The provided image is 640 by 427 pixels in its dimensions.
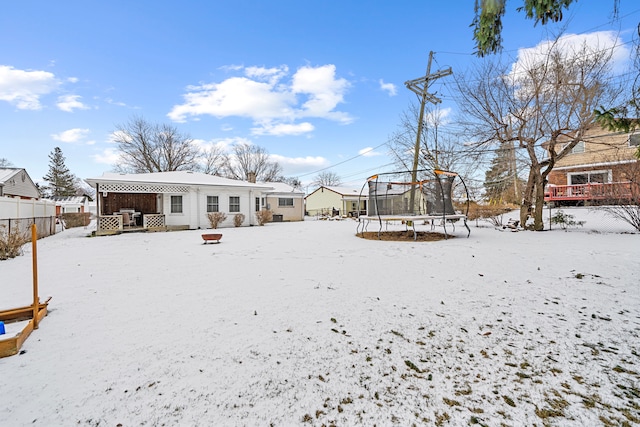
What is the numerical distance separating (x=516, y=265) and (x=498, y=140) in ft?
23.4

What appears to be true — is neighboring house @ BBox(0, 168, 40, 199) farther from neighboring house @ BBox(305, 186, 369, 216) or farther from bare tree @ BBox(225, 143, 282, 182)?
neighboring house @ BBox(305, 186, 369, 216)

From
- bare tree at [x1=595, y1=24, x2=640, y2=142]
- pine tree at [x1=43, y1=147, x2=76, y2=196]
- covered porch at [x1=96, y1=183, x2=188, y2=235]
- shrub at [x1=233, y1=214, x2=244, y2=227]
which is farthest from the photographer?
pine tree at [x1=43, y1=147, x2=76, y2=196]

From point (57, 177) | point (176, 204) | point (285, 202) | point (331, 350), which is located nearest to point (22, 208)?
point (176, 204)

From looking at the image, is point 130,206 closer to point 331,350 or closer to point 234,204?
point 234,204

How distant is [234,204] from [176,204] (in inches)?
127

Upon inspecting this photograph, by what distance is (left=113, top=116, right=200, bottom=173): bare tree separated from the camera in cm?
2803

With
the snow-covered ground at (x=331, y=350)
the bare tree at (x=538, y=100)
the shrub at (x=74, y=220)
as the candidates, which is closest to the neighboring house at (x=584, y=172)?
the bare tree at (x=538, y=100)

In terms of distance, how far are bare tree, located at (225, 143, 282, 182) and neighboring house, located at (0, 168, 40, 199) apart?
20964 mm

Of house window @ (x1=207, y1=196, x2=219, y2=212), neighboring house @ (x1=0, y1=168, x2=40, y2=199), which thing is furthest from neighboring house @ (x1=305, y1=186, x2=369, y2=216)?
neighboring house @ (x1=0, y1=168, x2=40, y2=199)

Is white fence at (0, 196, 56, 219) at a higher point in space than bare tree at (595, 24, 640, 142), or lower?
lower

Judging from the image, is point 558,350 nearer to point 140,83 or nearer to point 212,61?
point 212,61

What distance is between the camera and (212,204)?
16156 mm

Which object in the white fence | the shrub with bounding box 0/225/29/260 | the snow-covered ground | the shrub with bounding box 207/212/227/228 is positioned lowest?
the snow-covered ground

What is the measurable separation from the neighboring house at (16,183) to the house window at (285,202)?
16899 millimetres
